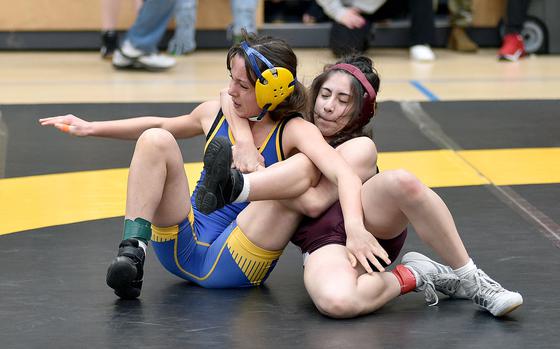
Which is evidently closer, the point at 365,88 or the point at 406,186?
the point at 406,186

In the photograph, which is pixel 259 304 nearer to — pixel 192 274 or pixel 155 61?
pixel 192 274

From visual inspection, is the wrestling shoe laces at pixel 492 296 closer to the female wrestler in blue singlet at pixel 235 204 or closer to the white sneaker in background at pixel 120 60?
the female wrestler in blue singlet at pixel 235 204

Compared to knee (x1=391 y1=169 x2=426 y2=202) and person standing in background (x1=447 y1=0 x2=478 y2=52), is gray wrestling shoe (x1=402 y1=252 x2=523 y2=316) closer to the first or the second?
knee (x1=391 y1=169 x2=426 y2=202)

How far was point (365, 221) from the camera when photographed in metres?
3.14

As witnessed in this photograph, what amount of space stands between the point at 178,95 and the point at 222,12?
82.0 inches

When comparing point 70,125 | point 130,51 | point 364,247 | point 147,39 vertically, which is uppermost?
point 70,125

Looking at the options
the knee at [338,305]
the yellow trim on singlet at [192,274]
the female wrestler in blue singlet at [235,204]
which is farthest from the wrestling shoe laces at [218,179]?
the knee at [338,305]

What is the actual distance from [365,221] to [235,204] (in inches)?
19.0

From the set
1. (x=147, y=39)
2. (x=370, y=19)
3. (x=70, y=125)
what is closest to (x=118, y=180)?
(x=70, y=125)

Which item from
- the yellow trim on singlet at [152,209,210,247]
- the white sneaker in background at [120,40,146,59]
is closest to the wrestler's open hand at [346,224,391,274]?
the yellow trim on singlet at [152,209,210,247]

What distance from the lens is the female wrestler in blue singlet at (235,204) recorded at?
315 centimetres

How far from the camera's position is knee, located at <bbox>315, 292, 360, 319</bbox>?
3020 mm

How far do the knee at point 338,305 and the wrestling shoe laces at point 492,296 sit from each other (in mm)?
348

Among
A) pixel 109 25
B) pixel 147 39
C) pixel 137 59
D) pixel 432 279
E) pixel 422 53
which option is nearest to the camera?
pixel 432 279
